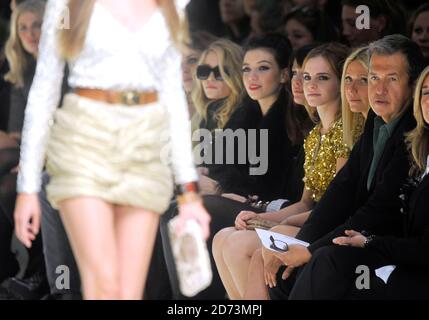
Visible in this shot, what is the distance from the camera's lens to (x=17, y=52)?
5184 millimetres

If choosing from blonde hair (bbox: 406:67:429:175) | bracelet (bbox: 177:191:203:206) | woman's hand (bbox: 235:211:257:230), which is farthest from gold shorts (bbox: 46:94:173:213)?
blonde hair (bbox: 406:67:429:175)

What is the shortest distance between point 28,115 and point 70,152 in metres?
0.22

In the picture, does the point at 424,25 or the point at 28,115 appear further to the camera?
the point at 424,25

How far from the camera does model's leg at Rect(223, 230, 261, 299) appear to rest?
5.18 m

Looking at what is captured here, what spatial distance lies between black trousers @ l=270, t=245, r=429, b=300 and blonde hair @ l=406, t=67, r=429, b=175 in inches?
16.1

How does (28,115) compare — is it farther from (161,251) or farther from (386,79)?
(386,79)

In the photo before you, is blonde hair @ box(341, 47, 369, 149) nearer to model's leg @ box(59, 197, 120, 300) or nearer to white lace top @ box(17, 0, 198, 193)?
white lace top @ box(17, 0, 198, 193)

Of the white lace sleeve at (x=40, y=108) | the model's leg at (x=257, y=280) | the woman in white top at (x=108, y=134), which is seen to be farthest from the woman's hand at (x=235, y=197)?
the white lace sleeve at (x=40, y=108)

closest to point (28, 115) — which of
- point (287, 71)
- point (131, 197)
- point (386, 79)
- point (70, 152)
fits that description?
point (70, 152)

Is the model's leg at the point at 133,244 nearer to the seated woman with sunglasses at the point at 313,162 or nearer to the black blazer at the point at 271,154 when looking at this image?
the seated woman with sunglasses at the point at 313,162

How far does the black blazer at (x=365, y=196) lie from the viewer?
502 centimetres

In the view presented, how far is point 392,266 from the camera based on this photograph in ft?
16.3

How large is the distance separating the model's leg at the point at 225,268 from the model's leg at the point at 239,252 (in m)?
0.01

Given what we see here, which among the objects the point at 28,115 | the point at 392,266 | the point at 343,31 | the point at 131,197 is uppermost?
the point at 343,31
